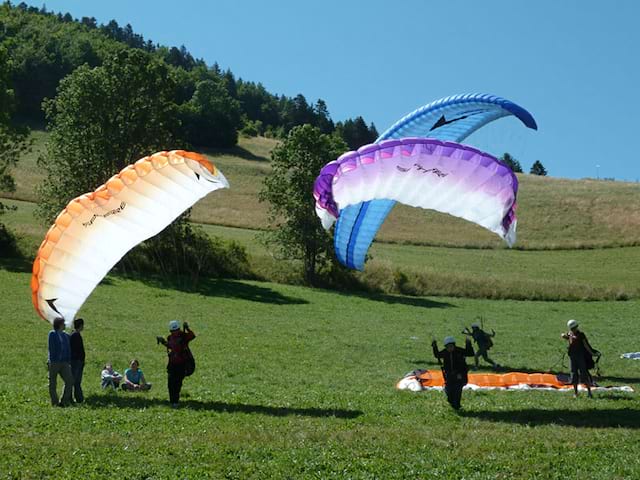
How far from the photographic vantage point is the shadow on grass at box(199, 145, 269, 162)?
369 feet

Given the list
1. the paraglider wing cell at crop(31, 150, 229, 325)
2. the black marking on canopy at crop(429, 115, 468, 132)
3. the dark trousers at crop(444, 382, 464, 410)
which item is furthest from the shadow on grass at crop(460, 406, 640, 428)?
the black marking on canopy at crop(429, 115, 468, 132)

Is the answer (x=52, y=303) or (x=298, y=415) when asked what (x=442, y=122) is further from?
(x=52, y=303)

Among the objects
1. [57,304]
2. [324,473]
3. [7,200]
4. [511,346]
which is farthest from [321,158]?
[324,473]

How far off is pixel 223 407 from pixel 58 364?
2965 millimetres

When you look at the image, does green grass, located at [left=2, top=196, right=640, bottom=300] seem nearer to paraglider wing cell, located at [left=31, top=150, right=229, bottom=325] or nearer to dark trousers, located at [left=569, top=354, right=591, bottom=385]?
dark trousers, located at [left=569, top=354, right=591, bottom=385]

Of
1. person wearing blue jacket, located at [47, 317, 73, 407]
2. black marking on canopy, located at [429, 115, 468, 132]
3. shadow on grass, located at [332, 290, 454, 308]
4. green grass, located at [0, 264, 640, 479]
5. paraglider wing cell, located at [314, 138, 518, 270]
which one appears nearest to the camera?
green grass, located at [0, 264, 640, 479]

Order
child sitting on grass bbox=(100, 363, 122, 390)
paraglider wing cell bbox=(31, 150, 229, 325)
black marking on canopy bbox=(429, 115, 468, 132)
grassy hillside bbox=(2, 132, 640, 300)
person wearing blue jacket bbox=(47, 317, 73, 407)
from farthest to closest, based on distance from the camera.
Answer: grassy hillside bbox=(2, 132, 640, 300) < black marking on canopy bbox=(429, 115, 468, 132) < child sitting on grass bbox=(100, 363, 122, 390) < paraglider wing cell bbox=(31, 150, 229, 325) < person wearing blue jacket bbox=(47, 317, 73, 407)

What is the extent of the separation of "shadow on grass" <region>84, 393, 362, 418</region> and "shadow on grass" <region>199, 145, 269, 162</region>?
315 ft

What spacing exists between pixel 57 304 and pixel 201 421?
3.78 m

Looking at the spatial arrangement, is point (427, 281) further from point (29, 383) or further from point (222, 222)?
point (29, 383)

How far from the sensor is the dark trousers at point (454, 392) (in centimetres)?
1498

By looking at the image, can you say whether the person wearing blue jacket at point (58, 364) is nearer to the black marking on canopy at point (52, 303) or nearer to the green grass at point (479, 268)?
the black marking on canopy at point (52, 303)

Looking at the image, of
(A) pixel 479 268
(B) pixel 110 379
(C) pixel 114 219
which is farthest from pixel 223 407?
(A) pixel 479 268

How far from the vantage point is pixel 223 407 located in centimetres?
1501
